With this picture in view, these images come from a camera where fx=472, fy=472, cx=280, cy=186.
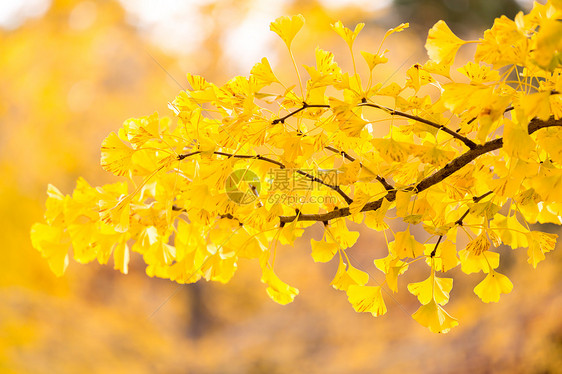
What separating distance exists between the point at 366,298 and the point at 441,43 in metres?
0.19

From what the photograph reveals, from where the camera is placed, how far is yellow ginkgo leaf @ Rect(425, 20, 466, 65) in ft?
0.93

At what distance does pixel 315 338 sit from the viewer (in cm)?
229

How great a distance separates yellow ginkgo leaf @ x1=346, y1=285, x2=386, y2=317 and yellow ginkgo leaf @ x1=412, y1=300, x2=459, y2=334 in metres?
0.03

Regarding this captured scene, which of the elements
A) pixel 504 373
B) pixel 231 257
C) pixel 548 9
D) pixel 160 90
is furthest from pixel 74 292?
pixel 548 9

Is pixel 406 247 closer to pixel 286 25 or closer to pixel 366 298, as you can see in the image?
pixel 366 298

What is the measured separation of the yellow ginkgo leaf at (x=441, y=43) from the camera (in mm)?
283

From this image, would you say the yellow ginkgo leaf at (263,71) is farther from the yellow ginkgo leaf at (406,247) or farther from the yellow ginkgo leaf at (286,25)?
the yellow ginkgo leaf at (406,247)

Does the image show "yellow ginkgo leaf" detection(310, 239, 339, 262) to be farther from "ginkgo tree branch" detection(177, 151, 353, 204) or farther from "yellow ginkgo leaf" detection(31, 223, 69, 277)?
"yellow ginkgo leaf" detection(31, 223, 69, 277)

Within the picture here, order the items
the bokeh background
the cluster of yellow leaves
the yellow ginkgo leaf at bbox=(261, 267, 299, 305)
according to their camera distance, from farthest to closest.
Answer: the bokeh background
the yellow ginkgo leaf at bbox=(261, 267, 299, 305)
the cluster of yellow leaves

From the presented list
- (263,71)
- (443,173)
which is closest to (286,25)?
(263,71)

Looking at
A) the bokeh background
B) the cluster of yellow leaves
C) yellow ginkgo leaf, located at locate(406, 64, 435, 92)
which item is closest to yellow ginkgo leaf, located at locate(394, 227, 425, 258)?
the cluster of yellow leaves

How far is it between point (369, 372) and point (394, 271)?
183 cm

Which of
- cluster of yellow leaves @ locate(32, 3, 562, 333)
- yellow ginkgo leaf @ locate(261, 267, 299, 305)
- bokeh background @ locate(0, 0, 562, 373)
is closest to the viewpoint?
cluster of yellow leaves @ locate(32, 3, 562, 333)

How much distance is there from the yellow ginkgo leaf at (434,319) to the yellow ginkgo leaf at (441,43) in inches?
6.8
